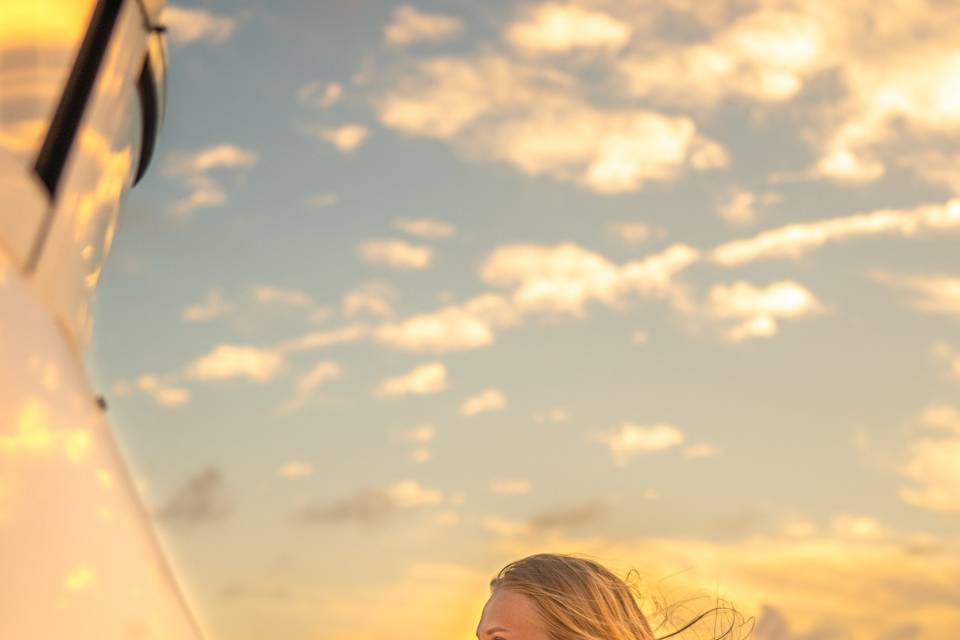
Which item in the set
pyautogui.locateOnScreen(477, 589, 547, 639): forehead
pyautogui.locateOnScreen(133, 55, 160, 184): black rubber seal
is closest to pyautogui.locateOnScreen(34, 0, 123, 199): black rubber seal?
pyautogui.locateOnScreen(133, 55, 160, 184): black rubber seal

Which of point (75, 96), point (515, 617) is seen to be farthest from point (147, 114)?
point (515, 617)

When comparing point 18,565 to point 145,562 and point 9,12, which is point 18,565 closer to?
point 145,562

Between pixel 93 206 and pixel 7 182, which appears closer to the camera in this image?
pixel 7 182

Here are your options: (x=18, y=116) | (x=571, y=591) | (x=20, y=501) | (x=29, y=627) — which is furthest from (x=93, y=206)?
(x=571, y=591)

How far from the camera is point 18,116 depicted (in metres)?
2.79

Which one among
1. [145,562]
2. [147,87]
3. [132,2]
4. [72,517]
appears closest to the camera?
[72,517]

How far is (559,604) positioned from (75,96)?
1898mm

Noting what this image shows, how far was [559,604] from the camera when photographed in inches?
105

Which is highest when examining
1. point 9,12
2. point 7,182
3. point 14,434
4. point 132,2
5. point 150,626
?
point 132,2

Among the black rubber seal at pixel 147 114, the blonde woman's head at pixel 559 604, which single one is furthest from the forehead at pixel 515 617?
the black rubber seal at pixel 147 114

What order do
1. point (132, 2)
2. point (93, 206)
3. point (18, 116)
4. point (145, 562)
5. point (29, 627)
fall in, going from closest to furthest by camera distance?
point (29, 627)
point (145, 562)
point (18, 116)
point (93, 206)
point (132, 2)

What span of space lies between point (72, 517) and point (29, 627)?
27cm

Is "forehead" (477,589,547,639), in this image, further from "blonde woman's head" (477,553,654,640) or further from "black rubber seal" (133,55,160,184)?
"black rubber seal" (133,55,160,184)

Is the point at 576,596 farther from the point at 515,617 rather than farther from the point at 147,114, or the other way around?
the point at 147,114
